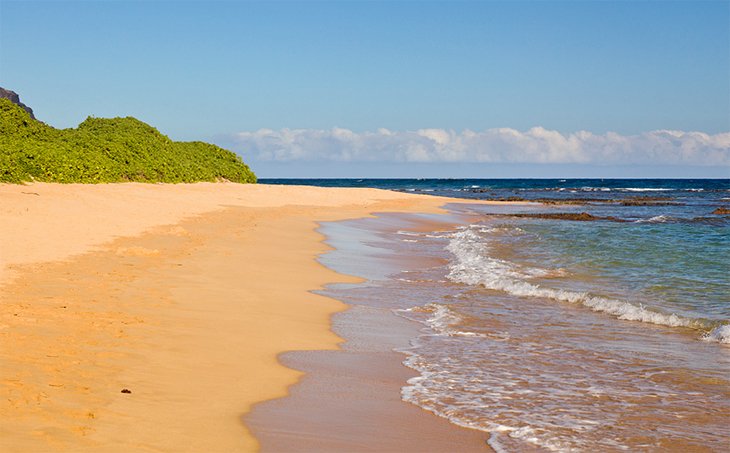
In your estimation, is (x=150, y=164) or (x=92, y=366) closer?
(x=92, y=366)

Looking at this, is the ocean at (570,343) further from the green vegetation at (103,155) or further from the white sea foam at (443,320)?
the green vegetation at (103,155)

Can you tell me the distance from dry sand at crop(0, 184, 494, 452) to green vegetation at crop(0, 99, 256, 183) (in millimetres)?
10533

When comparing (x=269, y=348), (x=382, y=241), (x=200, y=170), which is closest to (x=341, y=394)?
(x=269, y=348)

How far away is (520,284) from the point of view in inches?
580

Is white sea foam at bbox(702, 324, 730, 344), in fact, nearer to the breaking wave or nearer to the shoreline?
the breaking wave

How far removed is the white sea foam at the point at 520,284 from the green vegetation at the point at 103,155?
17.8m

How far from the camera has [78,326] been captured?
814 centimetres

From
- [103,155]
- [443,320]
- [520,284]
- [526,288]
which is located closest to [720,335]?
[443,320]

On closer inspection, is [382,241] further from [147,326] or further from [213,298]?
[147,326]

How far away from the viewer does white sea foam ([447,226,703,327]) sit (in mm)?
11719

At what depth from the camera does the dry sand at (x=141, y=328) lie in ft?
17.7

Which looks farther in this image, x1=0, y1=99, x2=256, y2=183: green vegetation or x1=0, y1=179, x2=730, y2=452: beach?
x1=0, y1=99, x2=256, y2=183: green vegetation

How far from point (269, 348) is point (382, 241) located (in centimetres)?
1584

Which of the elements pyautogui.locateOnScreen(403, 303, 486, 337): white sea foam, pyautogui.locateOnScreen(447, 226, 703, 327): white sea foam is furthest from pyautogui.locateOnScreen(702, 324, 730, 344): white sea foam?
pyautogui.locateOnScreen(403, 303, 486, 337): white sea foam
